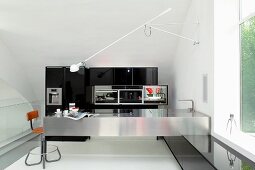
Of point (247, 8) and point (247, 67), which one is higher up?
point (247, 8)

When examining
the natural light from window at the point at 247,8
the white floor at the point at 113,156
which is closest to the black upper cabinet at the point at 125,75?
the white floor at the point at 113,156

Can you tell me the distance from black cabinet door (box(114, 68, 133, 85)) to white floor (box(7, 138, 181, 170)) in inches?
51.8

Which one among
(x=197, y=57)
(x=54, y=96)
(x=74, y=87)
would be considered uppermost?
(x=197, y=57)

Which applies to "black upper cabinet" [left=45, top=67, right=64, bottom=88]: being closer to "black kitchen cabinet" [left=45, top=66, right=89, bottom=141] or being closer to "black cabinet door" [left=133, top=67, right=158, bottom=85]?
"black kitchen cabinet" [left=45, top=66, right=89, bottom=141]

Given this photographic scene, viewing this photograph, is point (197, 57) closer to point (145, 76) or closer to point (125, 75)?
point (145, 76)

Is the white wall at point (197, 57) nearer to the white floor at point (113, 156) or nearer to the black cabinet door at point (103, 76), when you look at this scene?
the white floor at point (113, 156)

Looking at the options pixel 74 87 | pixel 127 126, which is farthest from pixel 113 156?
pixel 74 87

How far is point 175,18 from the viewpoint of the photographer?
4.37 metres

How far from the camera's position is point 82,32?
4.64 metres

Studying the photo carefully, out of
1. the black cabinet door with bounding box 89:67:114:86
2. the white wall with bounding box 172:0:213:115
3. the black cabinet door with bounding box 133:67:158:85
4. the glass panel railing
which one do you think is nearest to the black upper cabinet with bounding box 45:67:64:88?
the black cabinet door with bounding box 89:67:114:86

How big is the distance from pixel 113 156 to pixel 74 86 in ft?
6.25

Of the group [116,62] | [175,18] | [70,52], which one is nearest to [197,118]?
[175,18]

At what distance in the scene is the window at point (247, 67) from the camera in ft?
9.22

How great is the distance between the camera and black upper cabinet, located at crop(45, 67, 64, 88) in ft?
17.1
